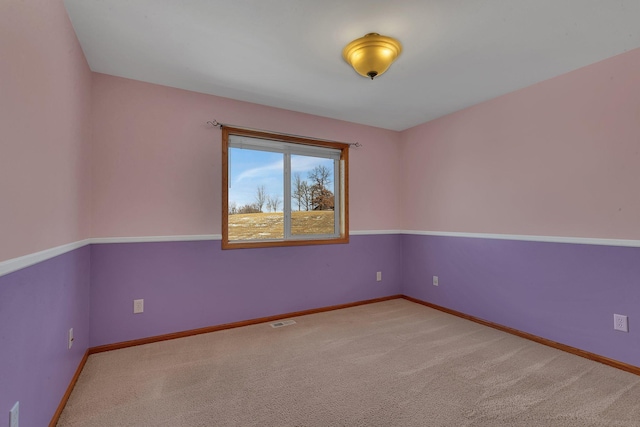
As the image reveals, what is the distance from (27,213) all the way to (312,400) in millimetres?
1795

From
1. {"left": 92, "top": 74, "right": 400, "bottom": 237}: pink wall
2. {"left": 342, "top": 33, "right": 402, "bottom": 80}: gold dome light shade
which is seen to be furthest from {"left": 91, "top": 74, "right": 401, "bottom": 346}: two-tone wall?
{"left": 342, "top": 33, "right": 402, "bottom": 80}: gold dome light shade

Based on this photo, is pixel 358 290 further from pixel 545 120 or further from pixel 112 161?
pixel 112 161

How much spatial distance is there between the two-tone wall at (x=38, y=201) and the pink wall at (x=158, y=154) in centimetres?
Answer: 42

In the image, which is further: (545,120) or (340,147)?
(340,147)

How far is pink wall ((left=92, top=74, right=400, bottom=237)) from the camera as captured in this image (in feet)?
8.30

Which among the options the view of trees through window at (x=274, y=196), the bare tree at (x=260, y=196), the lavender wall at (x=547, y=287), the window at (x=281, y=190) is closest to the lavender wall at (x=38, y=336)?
the window at (x=281, y=190)

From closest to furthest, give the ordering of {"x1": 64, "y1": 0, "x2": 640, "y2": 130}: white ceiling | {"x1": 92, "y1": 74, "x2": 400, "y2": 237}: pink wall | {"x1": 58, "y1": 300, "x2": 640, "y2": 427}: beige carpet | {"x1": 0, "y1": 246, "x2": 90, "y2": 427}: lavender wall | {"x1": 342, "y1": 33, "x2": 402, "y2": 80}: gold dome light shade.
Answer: {"x1": 0, "y1": 246, "x2": 90, "y2": 427}: lavender wall, {"x1": 58, "y1": 300, "x2": 640, "y2": 427}: beige carpet, {"x1": 64, "y1": 0, "x2": 640, "y2": 130}: white ceiling, {"x1": 342, "y1": 33, "x2": 402, "y2": 80}: gold dome light shade, {"x1": 92, "y1": 74, "x2": 400, "y2": 237}: pink wall

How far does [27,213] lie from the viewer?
1287 mm

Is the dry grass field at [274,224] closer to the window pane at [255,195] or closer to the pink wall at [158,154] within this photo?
the window pane at [255,195]

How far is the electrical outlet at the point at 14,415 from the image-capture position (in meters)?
1.12

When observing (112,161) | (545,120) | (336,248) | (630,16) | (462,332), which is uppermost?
(630,16)

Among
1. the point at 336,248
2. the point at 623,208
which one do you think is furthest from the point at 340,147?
the point at 623,208

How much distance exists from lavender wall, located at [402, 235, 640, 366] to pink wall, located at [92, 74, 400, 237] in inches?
103

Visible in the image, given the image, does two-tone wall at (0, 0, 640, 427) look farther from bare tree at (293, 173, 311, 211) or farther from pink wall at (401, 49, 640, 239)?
bare tree at (293, 173, 311, 211)
